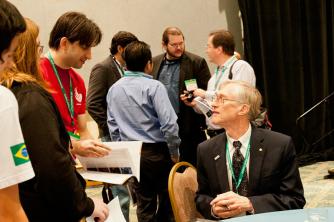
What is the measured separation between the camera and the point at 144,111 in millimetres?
3314

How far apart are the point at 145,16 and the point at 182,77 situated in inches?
78.4

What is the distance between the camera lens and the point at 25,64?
1708 mm

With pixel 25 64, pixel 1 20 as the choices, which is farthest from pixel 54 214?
pixel 1 20

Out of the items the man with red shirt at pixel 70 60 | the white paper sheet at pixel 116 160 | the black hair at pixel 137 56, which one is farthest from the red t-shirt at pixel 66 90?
the black hair at pixel 137 56

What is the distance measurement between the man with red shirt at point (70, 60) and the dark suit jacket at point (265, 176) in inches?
23.5

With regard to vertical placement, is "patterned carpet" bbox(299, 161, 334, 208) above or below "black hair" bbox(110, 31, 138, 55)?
below

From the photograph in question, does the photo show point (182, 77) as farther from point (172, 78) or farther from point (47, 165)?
point (47, 165)

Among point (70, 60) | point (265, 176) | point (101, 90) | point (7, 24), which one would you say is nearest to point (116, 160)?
point (70, 60)

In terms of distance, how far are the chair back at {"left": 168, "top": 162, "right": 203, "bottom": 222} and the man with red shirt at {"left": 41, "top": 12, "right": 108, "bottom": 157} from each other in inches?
16.9

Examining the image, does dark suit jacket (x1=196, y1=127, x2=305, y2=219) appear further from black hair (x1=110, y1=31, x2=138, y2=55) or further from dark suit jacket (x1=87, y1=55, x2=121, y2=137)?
black hair (x1=110, y1=31, x2=138, y2=55)

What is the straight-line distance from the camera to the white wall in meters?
5.54

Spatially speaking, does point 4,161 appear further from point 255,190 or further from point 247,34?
point 247,34

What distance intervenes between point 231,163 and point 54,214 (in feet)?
3.55

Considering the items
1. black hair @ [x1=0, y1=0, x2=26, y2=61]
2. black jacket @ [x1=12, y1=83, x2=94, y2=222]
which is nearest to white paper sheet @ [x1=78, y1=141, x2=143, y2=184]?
black jacket @ [x1=12, y1=83, x2=94, y2=222]
